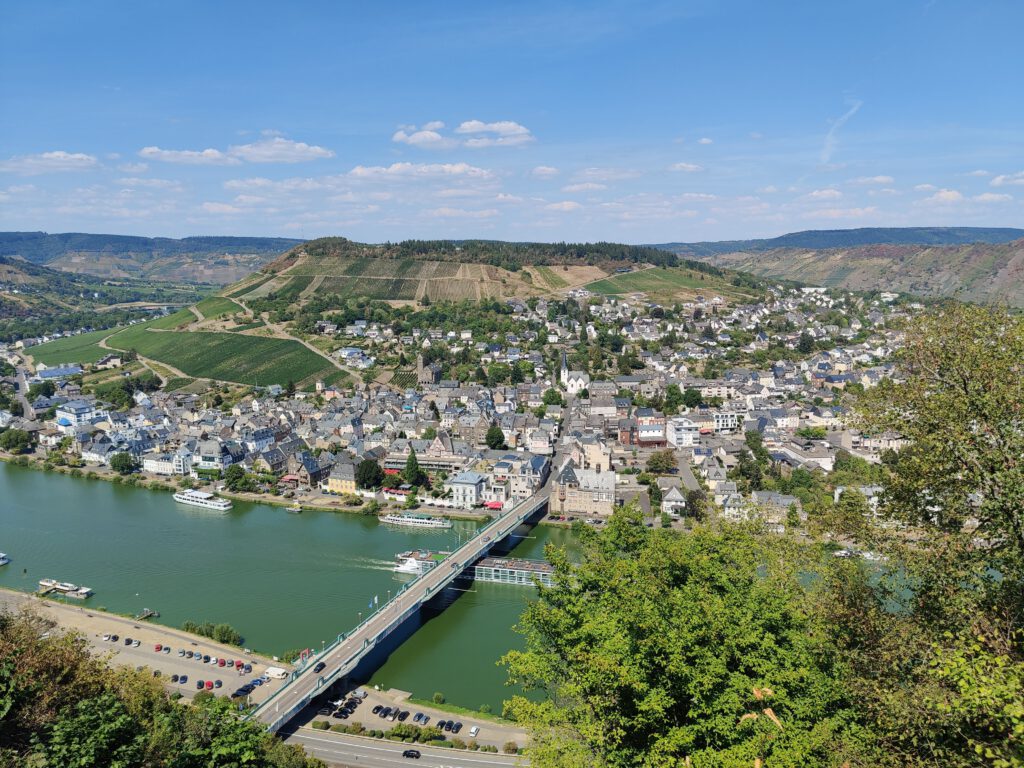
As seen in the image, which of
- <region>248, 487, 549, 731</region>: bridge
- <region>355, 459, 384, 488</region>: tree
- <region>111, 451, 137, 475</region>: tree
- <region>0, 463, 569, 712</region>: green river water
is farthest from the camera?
<region>111, 451, 137, 475</region>: tree

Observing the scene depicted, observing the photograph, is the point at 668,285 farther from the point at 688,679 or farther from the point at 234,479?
the point at 688,679

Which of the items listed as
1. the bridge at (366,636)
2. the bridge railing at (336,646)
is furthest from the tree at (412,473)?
the bridge railing at (336,646)

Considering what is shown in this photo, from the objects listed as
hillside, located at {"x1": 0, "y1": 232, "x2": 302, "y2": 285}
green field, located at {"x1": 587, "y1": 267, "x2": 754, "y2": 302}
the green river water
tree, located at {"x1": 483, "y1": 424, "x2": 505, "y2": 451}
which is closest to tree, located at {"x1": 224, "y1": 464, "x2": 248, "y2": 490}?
the green river water

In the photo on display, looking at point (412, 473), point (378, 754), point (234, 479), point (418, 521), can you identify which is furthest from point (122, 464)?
point (378, 754)

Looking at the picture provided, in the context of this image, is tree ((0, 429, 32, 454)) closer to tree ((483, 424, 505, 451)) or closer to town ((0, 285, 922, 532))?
town ((0, 285, 922, 532))

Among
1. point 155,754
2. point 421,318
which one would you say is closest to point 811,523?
point 155,754

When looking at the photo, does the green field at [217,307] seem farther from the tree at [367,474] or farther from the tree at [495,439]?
the tree at [367,474]
